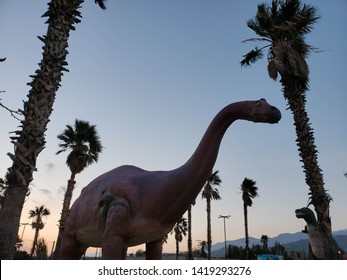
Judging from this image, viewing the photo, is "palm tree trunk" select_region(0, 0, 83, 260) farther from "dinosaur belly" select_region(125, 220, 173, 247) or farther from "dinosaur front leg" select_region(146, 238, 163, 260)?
"dinosaur front leg" select_region(146, 238, 163, 260)

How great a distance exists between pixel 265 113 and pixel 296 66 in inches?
342

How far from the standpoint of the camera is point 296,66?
39.4 feet

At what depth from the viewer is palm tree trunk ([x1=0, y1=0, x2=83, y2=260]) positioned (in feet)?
15.5

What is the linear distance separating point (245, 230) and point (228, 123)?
96.5ft

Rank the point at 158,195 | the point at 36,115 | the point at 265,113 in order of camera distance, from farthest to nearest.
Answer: the point at 36,115 < the point at 158,195 < the point at 265,113

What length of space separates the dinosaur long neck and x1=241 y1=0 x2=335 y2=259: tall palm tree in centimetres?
669

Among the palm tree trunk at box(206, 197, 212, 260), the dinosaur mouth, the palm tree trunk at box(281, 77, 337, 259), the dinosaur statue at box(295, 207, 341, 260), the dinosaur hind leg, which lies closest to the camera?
the dinosaur mouth

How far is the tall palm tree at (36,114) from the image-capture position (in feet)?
15.5

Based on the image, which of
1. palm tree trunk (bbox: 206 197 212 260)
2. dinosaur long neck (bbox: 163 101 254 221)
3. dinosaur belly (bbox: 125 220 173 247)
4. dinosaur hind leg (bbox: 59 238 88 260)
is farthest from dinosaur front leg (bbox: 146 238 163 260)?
palm tree trunk (bbox: 206 197 212 260)

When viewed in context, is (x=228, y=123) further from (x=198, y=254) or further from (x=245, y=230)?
(x=198, y=254)

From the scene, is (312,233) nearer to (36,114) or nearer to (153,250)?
(153,250)

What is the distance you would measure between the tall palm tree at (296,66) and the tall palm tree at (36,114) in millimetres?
8304

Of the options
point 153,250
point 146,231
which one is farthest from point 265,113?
point 153,250

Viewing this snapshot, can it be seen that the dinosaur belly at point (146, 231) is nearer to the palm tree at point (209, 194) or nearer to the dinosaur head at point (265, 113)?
the dinosaur head at point (265, 113)
